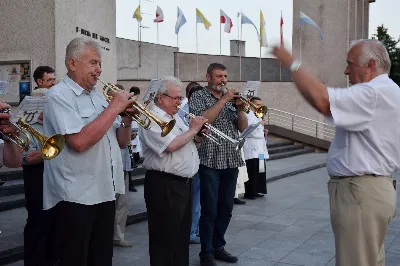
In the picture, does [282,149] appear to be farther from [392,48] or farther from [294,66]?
[392,48]

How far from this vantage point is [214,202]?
5.48 metres

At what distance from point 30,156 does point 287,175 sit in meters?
9.58

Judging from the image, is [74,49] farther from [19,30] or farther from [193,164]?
[19,30]

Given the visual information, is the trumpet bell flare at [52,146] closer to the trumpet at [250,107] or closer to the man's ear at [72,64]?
the man's ear at [72,64]

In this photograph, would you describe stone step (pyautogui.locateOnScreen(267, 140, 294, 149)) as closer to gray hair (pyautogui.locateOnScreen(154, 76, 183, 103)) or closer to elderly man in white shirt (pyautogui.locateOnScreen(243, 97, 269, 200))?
elderly man in white shirt (pyautogui.locateOnScreen(243, 97, 269, 200))

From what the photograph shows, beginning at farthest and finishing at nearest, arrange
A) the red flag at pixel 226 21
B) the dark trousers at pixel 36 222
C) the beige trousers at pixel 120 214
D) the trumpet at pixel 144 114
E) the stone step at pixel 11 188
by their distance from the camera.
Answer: the red flag at pixel 226 21
the stone step at pixel 11 188
the beige trousers at pixel 120 214
the dark trousers at pixel 36 222
the trumpet at pixel 144 114

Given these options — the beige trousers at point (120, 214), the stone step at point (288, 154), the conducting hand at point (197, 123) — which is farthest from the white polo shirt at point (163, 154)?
the stone step at point (288, 154)

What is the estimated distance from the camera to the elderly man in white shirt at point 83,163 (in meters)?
3.26

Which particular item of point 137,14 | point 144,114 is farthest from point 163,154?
point 137,14

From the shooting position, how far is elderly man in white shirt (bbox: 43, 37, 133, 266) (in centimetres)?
326

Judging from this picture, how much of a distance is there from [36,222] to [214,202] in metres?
1.77

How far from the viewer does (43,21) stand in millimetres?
7824

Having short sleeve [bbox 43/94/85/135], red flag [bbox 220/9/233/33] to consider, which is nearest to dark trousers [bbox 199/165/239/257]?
short sleeve [bbox 43/94/85/135]

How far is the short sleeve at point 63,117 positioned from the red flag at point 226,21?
22.6 metres
